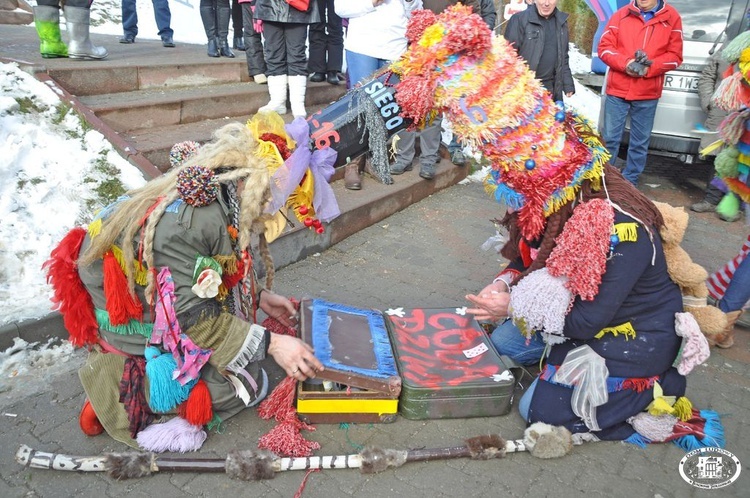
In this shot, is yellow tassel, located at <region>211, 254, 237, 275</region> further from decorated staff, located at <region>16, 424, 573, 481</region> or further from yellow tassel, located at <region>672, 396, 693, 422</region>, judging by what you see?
yellow tassel, located at <region>672, 396, 693, 422</region>

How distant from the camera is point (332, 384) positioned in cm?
270

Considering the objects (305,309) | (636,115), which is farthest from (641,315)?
(636,115)

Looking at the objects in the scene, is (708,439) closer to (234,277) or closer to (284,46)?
(234,277)

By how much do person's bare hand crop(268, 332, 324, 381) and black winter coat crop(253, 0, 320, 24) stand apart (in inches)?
144

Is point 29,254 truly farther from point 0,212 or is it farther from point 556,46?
point 556,46

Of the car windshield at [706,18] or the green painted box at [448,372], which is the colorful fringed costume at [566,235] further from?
the car windshield at [706,18]

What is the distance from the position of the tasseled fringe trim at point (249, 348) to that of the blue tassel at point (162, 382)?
205 millimetres

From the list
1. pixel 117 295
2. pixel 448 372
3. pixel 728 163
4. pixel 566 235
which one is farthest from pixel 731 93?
pixel 117 295

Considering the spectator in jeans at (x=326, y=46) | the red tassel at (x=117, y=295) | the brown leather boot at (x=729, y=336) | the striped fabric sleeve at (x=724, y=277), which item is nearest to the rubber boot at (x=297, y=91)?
the spectator in jeans at (x=326, y=46)

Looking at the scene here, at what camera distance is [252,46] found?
6.16 metres

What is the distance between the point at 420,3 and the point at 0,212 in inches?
151

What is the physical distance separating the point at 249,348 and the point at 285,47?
12.4 feet

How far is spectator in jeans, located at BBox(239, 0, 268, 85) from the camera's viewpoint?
604 cm

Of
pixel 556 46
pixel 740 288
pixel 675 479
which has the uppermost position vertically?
pixel 556 46
